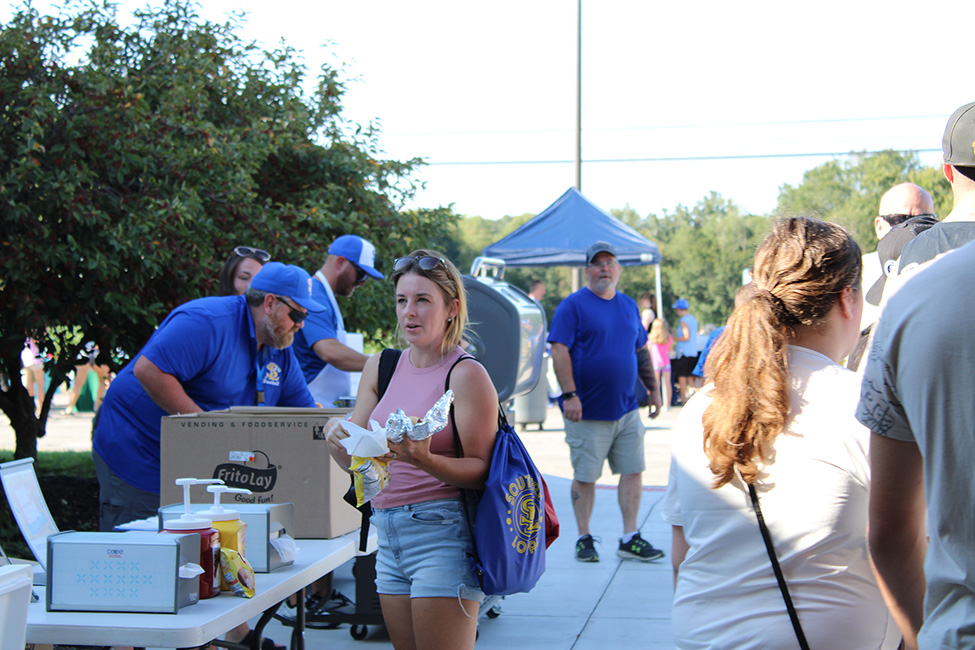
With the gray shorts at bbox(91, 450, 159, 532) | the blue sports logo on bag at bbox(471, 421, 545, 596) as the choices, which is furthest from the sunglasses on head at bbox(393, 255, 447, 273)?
the gray shorts at bbox(91, 450, 159, 532)

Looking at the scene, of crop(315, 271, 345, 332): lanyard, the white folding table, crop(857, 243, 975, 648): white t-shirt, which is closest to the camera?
crop(857, 243, 975, 648): white t-shirt

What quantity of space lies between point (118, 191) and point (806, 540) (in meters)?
5.57

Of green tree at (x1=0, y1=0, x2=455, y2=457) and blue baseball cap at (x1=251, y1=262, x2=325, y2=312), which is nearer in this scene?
blue baseball cap at (x1=251, y1=262, x2=325, y2=312)

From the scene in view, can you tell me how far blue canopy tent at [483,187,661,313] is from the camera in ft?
36.1

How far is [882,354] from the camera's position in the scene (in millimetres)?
1306

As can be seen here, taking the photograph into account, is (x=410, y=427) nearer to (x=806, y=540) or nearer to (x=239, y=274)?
(x=806, y=540)

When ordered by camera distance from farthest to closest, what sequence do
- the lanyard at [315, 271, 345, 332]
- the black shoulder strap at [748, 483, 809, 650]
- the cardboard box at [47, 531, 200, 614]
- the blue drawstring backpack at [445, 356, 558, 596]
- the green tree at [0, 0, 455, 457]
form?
the green tree at [0, 0, 455, 457], the lanyard at [315, 271, 345, 332], the blue drawstring backpack at [445, 356, 558, 596], the cardboard box at [47, 531, 200, 614], the black shoulder strap at [748, 483, 809, 650]

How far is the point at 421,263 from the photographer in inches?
110

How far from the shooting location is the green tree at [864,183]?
177 ft

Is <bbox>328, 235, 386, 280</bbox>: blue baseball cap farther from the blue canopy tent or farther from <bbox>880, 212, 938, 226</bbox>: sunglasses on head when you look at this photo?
the blue canopy tent

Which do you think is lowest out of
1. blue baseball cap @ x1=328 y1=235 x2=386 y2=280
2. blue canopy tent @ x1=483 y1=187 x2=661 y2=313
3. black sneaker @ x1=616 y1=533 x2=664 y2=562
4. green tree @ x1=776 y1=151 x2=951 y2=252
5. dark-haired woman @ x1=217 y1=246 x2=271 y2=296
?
black sneaker @ x1=616 y1=533 x2=664 y2=562

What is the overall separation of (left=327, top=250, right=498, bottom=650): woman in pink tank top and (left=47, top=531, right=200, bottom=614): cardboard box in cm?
56

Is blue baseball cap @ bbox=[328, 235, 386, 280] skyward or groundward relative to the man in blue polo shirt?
skyward

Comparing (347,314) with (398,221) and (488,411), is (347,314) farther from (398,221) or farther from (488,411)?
(488,411)
